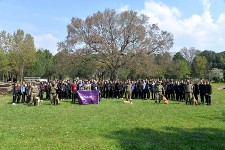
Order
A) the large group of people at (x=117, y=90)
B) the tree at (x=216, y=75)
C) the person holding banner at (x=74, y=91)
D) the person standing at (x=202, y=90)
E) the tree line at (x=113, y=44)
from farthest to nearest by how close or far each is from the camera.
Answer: the tree at (x=216, y=75) → the tree line at (x=113, y=44) → the person holding banner at (x=74, y=91) → the person standing at (x=202, y=90) → the large group of people at (x=117, y=90)

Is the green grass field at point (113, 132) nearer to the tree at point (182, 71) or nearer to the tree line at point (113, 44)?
the tree line at point (113, 44)

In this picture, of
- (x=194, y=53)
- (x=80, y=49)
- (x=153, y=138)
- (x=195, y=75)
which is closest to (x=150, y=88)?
(x=153, y=138)

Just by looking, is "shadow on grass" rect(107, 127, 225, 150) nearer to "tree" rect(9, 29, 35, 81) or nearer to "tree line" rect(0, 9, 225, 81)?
"tree line" rect(0, 9, 225, 81)

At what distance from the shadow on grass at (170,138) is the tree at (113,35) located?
4239 cm

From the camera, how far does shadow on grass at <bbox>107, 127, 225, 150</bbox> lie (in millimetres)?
11547

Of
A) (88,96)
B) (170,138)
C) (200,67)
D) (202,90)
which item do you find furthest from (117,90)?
(200,67)

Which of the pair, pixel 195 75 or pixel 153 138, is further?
pixel 195 75

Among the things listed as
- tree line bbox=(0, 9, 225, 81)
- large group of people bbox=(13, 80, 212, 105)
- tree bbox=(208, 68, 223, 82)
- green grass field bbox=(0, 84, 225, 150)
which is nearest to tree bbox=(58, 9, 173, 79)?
tree line bbox=(0, 9, 225, 81)

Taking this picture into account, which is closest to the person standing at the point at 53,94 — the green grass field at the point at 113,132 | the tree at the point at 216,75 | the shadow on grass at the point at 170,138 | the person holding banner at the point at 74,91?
the person holding banner at the point at 74,91

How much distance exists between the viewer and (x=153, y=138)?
41.7ft

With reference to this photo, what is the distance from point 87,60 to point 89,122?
42.0 meters

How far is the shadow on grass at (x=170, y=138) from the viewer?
1155 cm

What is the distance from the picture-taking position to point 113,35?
58.3 meters

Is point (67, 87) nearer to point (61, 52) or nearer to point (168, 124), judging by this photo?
point (168, 124)
